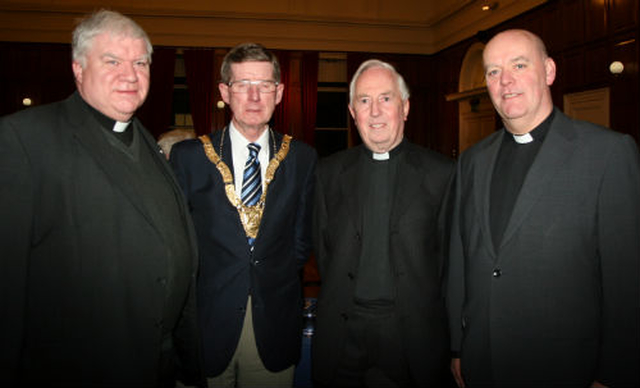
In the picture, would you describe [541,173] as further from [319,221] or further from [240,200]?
[240,200]

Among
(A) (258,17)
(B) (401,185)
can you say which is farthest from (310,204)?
(A) (258,17)

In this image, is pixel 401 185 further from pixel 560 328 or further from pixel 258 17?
pixel 258 17

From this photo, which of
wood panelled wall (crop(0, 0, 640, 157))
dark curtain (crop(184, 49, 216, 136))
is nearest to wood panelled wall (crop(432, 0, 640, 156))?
wood panelled wall (crop(0, 0, 640, 157))

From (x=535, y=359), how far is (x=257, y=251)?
120 cm

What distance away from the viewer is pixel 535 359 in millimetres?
1637

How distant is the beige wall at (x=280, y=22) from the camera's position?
30.8ft

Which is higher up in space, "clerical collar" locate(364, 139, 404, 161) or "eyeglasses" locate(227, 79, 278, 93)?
"eyeglasses" locate(227, 79, 278, 93)

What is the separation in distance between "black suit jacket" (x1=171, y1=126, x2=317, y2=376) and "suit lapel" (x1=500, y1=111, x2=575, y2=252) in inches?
38.4

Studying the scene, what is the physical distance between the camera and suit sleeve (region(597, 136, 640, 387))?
1.52 meters

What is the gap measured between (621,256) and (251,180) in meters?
1.51

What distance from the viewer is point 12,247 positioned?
131 cm

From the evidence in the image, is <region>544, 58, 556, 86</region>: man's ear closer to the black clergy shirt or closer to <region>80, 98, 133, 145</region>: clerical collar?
the black clergy shirt

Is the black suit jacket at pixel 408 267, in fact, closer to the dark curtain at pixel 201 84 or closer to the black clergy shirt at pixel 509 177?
the black clergy shirt at pixel 509 177

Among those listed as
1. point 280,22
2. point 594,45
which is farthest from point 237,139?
point 280,22
